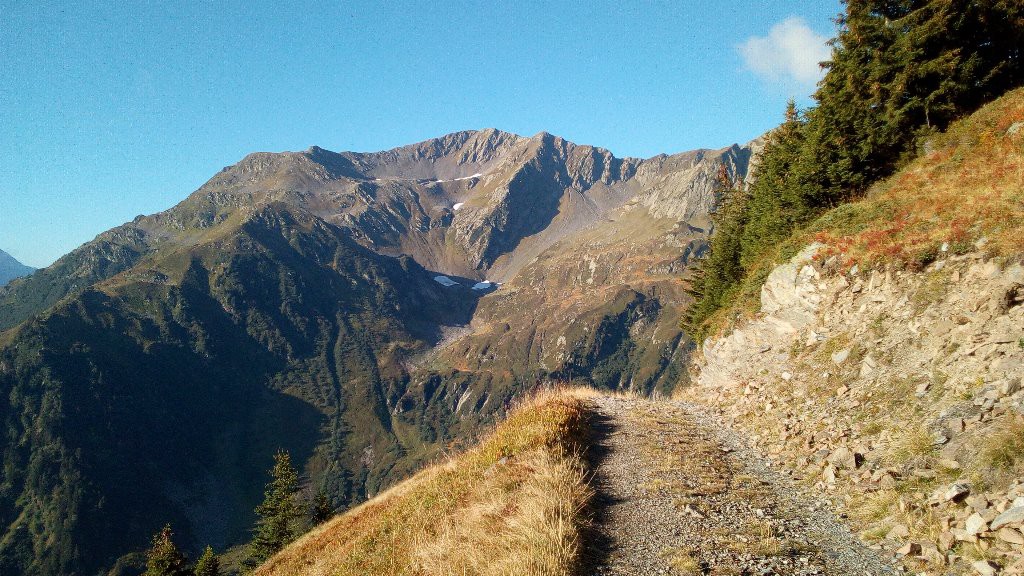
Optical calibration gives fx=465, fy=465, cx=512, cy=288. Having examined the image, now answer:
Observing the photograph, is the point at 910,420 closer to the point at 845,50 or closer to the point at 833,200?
the point at 833,200

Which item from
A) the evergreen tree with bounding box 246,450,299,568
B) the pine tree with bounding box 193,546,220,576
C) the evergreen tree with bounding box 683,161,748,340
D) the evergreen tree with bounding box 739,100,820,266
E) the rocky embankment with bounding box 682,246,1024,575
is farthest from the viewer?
the evergreen tree with bounding box 246,450,299,568

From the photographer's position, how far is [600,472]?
11.4 meters

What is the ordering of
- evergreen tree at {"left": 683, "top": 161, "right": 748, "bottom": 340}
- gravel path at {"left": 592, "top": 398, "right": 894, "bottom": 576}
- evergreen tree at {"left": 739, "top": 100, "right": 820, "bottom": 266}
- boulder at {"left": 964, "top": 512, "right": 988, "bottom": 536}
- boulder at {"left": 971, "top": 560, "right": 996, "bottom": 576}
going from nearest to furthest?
boulder at {"left": 971, "top": 560, "right": 996, "bottom": 576} < boulder at {"left": 964, "top": 512, "right": 988, "bottom": 536} < gravel path at {"left": 592, "top": 398, "right": 894, "bottom": 576} < evergreen tree at {"left": 739, "top": 100, "right": 820, "bottom": 266} < evergreen tree at {"left": 683, "top": 161, "right": 748, "bottom": 340}

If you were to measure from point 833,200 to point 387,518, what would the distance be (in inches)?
1106

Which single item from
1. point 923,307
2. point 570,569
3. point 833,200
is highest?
point 833,200

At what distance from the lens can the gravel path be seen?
6938mm

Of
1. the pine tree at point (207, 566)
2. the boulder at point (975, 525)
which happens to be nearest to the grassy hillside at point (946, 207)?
the boulder at point (975, 525)

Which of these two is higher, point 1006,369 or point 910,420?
point 1006,369

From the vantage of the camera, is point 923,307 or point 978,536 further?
point 923,307

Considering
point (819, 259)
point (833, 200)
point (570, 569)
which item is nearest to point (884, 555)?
point (570, 569)

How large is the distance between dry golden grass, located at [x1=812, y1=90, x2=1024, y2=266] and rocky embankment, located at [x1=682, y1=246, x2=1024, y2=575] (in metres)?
0.72

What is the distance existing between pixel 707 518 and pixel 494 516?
13.2ft

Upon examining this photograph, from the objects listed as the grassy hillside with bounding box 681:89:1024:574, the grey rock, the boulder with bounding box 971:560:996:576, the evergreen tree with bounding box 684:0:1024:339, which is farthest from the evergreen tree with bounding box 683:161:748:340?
the boulder with bounding box 971:560:996:576

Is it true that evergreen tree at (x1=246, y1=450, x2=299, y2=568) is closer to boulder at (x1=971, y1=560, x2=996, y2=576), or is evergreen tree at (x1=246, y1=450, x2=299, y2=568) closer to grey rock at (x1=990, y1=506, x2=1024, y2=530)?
boulder at (x1=971, y1=560, x2=996, y2=576)
